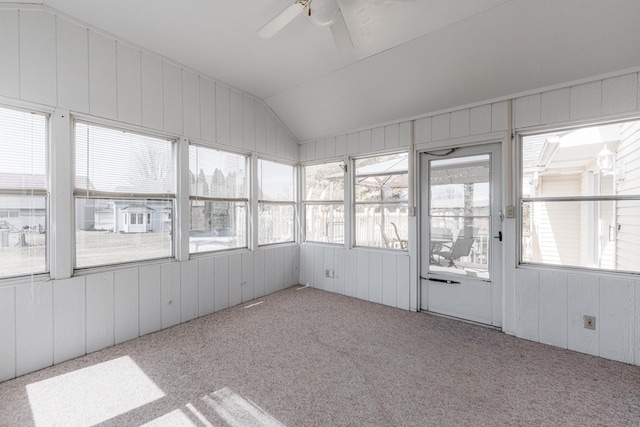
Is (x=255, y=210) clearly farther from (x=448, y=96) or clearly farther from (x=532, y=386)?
(x=532, y=386)

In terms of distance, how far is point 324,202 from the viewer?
4.68 metres

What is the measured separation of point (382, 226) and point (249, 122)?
2.34 meters

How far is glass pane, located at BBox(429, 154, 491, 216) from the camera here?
10.8 feet

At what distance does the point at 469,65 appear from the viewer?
284 centimetres

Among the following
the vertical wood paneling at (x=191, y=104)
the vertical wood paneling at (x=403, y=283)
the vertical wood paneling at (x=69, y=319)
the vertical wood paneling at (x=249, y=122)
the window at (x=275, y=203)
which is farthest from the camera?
the window at (x=275, y=203)

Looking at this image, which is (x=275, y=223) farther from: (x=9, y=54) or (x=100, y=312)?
(x=9, y=54)

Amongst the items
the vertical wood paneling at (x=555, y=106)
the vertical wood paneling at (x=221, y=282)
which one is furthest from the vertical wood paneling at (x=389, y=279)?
the vertical wood paneling at (x=555, y=106)

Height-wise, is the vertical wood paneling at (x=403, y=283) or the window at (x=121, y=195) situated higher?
the window at (x=121, y=195)

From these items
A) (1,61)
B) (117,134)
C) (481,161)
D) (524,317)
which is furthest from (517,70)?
(1,61)

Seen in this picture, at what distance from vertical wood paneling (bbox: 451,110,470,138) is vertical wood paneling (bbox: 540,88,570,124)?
0.68m

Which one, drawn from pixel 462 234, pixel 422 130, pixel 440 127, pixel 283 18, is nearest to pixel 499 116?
pixel 440 127

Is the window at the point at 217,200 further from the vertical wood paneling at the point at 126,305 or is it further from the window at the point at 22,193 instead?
the window at the point at 22,193

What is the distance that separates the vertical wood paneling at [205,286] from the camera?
344 centimetres

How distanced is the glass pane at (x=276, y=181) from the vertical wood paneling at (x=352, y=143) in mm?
1106
